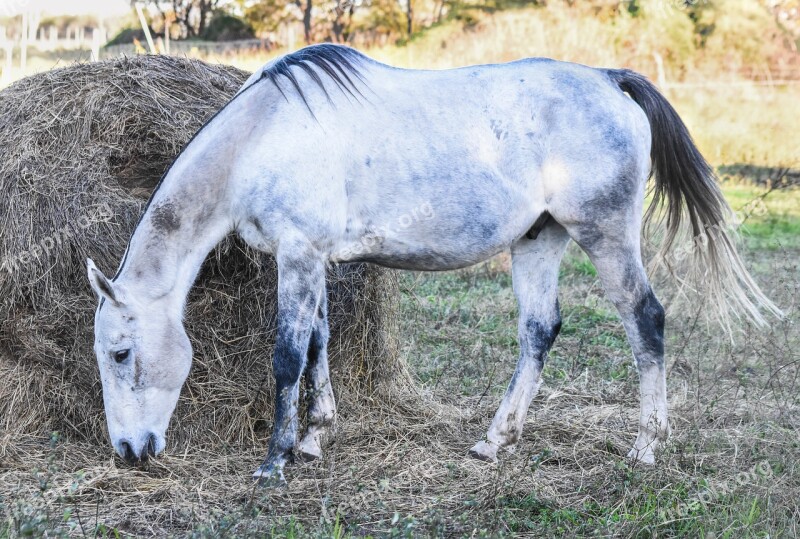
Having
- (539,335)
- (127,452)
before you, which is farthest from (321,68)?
(127,452)

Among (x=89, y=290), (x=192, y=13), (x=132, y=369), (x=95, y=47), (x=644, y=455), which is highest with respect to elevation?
(x=192, y=13)

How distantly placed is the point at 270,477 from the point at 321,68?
6.12 feet

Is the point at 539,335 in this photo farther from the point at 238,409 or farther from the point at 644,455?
the point at 238,409

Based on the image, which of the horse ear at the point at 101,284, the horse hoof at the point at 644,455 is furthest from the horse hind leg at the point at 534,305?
the horse ear at the point at 101,284

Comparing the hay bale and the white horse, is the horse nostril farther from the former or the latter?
the hay bale

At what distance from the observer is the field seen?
3.04 m

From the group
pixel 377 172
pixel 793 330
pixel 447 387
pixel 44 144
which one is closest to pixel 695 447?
pixel 447 387

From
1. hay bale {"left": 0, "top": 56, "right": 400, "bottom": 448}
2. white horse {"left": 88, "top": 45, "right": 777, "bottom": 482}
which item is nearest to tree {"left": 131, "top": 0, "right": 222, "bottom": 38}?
hay bale {"left": 0, "top": 56, "right": 400, "bottom": 448}

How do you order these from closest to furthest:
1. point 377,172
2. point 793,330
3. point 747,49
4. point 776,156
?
point 377,172 < point 793,330 < point 776,156 < point 747,49

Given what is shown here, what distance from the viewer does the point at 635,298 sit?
387 centimetres

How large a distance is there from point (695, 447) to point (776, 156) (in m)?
10.2

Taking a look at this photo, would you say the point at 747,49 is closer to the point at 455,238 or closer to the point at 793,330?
the point at 793,330

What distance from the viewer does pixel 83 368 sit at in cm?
404

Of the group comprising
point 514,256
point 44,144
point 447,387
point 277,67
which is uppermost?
point 277,67
